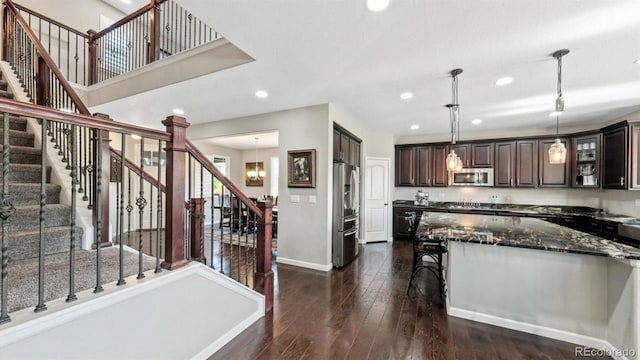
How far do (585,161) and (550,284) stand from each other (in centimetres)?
414

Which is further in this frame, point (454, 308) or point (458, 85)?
point (458, 85)

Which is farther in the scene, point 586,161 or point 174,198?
point 586,161

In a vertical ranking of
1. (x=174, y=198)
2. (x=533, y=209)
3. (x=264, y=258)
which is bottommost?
(x=264, y=258)

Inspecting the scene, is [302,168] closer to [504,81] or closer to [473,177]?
[504,81]

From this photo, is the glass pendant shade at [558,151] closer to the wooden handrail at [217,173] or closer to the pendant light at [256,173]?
the wooden handrail at [217,173]

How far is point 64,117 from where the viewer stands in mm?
1247

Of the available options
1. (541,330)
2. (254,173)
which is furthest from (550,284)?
(254,173)

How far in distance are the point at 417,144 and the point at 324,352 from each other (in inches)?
212

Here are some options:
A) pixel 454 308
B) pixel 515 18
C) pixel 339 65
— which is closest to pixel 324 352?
pixel 454 308

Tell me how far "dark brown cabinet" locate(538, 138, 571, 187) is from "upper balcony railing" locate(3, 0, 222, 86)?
653 centimetres

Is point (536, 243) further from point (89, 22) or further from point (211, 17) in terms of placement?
point (89, 22)

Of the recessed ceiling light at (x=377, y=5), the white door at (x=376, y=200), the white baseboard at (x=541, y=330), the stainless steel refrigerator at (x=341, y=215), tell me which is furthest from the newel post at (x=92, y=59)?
the white baseboard at (x=541, y=330)

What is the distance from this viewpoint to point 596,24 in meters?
1.99

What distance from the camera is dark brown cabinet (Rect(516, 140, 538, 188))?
17.6 feet
